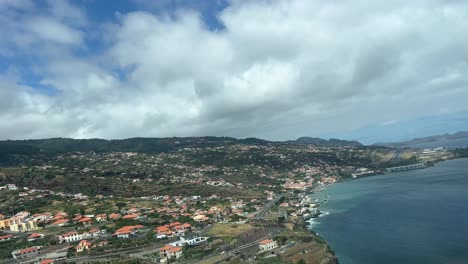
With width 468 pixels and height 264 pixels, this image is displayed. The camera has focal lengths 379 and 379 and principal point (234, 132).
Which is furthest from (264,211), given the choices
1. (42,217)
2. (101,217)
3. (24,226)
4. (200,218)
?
(24,226)

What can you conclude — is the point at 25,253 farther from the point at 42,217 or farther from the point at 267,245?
the point at 267,245

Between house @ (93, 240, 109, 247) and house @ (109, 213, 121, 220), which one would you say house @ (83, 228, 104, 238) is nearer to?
house @ (93, 240, 109, 247)

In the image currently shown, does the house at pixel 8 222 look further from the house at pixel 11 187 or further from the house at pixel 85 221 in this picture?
the house at pixel 11 187

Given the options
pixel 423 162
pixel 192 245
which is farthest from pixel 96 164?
pixel 423 162

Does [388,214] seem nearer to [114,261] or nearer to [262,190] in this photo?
[262,190]

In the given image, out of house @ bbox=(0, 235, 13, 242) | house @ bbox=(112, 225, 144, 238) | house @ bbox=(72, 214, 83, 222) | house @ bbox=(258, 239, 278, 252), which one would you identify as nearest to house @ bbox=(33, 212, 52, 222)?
house @ bbox=(72, 214, 83, 222)

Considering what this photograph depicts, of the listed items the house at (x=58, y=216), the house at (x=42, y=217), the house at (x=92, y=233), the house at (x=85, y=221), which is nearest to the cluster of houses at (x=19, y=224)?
the house at (x=42, y=217)
